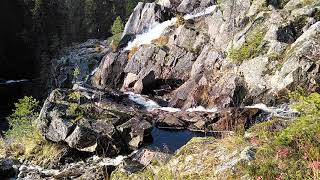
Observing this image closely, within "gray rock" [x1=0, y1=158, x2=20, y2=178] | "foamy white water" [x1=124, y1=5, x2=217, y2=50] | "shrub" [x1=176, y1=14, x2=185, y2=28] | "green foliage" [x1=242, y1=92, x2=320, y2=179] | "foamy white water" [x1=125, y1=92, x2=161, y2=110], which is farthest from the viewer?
"foamy white water" [x1=124, y1=5, x2=217, y2=50]

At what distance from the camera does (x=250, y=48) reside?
1324 inches

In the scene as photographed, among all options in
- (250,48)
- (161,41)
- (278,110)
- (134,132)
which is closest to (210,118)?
(278,110)

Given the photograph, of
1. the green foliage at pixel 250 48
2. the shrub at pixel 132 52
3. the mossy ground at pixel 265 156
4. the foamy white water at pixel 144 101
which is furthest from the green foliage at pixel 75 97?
the mossy ground at pixel 265 156

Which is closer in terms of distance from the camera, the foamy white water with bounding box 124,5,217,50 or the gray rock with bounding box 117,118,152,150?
the gray rock with bounding box 117,118,152,150

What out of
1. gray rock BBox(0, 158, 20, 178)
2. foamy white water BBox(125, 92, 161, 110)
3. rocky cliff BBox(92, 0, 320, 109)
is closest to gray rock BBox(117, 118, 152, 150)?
gray rock BBox(0, 158, 20, 178)

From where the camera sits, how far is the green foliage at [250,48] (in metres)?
33.4

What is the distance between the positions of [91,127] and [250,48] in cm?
1452

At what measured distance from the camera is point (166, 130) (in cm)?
2850

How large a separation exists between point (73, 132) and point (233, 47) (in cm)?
1604

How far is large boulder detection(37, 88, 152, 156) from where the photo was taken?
82.0 feet

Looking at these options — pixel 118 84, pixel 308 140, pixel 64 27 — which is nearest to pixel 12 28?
pixel 64 27

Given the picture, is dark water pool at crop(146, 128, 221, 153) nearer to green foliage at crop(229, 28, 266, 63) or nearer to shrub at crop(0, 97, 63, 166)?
shrub at crop(0, 97, 63, 166)

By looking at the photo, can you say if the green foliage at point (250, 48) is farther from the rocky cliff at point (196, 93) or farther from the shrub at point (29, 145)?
the shrub at point (29, 145)

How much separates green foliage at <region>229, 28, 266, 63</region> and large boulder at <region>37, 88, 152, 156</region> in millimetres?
10889
